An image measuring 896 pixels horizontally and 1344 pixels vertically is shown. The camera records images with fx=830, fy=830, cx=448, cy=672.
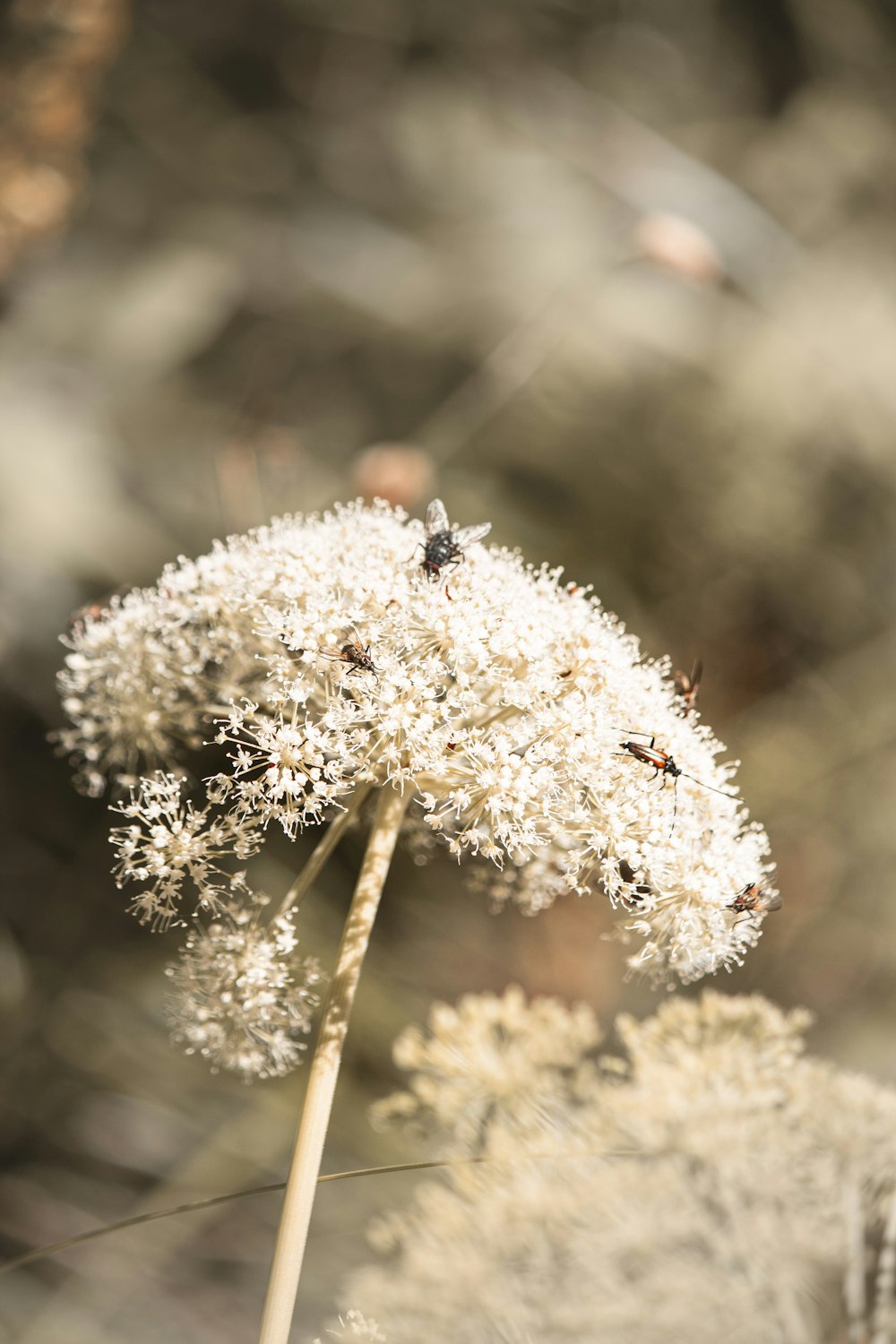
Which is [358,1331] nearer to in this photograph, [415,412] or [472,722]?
[472,722]

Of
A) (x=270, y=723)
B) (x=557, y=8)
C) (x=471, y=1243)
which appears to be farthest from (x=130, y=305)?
(x=471, y=1243)

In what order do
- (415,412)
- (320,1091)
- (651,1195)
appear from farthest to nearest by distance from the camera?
(415,412), (651,1195), (320,1091)

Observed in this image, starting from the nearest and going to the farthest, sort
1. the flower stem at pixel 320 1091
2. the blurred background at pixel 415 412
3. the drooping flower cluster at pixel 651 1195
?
1. the flower stem at pixel 320 1091
2. the drooping flower cluster at pixel 651 1195
3. the blurred background at pixel 415 412

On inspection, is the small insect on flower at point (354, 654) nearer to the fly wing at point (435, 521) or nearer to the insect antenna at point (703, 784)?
the fly wing at point (435, 521)

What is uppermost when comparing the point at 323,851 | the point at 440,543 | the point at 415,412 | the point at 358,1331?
the point at 415,412

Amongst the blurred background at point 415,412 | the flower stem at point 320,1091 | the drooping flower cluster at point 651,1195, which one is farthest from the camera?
the blurred background at point 415,412

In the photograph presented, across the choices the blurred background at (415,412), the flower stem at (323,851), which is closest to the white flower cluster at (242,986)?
the flower stem at (323,851)

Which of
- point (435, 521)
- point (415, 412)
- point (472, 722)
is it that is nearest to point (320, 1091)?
point (472, 722)
